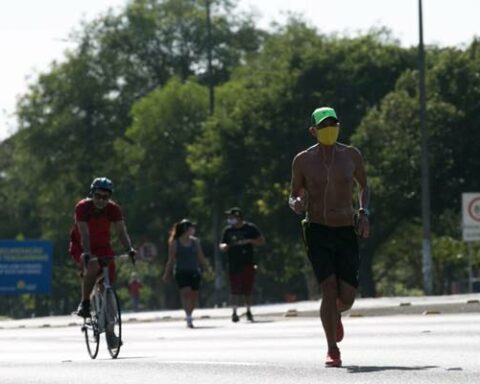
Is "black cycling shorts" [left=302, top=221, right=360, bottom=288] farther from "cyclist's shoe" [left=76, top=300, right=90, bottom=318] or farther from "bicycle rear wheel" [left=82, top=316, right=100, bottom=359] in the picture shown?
"cyclist's shoe" [left=76, top=300, right=90, bottom=318]

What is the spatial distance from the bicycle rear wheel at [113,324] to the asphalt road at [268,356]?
0.45 feet

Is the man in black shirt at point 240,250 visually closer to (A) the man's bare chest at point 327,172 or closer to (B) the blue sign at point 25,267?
(A) the man's bare chest at point 327,172

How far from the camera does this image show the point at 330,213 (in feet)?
49.5

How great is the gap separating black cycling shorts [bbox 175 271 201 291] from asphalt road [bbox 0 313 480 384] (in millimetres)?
5637

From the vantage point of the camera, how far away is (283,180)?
2635 inches

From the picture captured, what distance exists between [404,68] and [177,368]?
54.8 meters

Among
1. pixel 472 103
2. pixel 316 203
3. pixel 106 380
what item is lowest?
pixel 106 380

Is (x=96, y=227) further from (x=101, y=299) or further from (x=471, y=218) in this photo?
(x=471, y=218)

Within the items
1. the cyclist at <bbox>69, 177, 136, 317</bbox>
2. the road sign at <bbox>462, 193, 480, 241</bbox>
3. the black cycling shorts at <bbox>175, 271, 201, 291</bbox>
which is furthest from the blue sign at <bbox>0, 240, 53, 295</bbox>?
the cyclist at <bbox>69, 177, 136, 317</bbox>

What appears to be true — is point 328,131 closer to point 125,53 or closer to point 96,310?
point 96,310

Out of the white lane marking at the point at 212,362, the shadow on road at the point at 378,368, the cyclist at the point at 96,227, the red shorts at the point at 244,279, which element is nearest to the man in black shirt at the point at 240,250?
the red shorts at the point at 244,279

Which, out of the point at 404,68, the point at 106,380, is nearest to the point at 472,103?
the point at 404,68

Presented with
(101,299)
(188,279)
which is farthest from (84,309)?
(188,279)

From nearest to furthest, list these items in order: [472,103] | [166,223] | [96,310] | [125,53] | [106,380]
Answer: [106,380] → [96,310] → [472,103] → [166,223] → [125,53]
